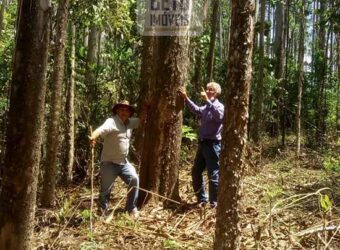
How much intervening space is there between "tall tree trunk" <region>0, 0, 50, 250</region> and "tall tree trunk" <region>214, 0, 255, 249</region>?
1616mm

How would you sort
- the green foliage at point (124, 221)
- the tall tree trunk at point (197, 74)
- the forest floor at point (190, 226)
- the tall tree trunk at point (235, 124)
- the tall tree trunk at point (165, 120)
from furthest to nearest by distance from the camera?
1. the tall tree trunk at point (197, 74)
2. the tall tree trunk at point (165, 120)
3. the green foliage at point (124, 221)
4. the forest floor at point (190, 226)
5. the tall tree trunk at point (235, 124)

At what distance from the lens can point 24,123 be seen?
14.7 feet

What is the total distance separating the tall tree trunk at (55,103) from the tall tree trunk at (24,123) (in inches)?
133

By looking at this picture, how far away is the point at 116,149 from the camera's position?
23.3ft

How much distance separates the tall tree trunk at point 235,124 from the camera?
4.37 m

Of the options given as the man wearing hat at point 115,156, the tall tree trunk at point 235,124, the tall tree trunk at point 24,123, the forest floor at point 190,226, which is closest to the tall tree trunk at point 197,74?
the forest floor at point 190,226

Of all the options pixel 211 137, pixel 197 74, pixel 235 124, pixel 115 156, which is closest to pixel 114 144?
pixel 115 156

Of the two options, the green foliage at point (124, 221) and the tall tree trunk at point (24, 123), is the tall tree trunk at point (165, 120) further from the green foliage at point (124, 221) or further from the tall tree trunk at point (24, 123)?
the tall tree trunk at point (24, 123)

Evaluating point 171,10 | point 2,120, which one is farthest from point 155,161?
point 2,120

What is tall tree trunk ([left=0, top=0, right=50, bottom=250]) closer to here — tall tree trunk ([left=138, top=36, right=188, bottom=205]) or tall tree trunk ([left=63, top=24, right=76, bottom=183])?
tall tree trunk ([left=138, top=36, right=188, bottom=205])

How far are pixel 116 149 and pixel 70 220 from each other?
1.16 m

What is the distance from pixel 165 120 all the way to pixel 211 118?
28.2 inches

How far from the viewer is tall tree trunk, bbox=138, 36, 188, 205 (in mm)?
6789

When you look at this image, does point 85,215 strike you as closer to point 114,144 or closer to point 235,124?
point 114,144
